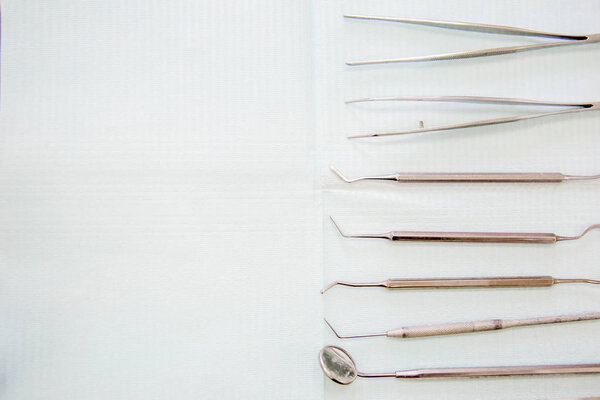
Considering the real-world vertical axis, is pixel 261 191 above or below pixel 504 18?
below

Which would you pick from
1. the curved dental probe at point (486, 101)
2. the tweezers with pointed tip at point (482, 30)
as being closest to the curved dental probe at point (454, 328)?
the curved dental probe at point (486, 101)

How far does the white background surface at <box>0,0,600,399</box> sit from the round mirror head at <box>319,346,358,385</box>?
21 millimetres

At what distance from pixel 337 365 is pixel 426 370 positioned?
133 mm

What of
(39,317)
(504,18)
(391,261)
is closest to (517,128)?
(504,18)

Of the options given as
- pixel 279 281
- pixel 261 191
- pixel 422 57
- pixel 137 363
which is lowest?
pixel 137 363

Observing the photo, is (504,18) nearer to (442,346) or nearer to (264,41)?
(264,41)

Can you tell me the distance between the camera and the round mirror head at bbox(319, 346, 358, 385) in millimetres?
644

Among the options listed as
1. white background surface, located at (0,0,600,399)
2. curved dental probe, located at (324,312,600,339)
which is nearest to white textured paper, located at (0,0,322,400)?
white background surface, located at (0,0,600,399)

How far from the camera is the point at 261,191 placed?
0.69 m

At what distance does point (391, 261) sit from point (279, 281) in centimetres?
17

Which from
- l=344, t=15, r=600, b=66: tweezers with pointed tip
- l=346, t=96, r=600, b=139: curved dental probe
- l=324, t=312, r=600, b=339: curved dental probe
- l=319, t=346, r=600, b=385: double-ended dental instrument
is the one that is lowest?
l=319, t=346, r=600, b=385: double-ended dental instrument

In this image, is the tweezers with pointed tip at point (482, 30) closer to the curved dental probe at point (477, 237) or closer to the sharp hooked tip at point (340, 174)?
the sharp hooked tip at point (340, 174)

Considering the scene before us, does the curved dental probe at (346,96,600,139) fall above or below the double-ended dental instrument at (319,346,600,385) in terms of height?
above

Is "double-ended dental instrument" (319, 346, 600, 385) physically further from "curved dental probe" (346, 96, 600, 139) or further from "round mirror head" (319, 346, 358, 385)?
"curved dental probe" (346, 96, 600, 139)
